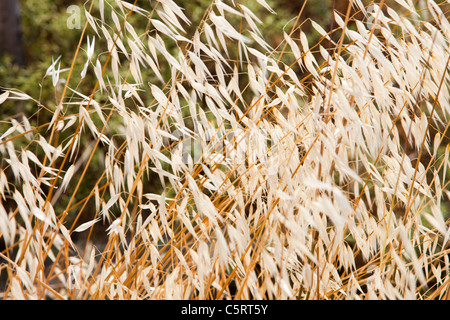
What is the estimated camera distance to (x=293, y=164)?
610mm

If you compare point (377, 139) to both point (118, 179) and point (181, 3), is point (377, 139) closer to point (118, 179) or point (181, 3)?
point (118, 179)

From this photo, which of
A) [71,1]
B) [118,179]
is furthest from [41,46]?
[118,179]
